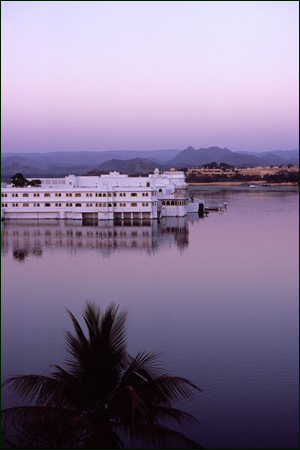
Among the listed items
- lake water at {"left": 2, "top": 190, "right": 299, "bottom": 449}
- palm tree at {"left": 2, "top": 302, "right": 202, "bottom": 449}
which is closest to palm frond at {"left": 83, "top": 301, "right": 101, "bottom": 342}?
palm tree at {"left": 2, "top": 302, "right": 202, "bottom": 449}

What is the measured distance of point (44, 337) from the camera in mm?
5984

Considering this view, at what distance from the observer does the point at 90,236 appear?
14.5m

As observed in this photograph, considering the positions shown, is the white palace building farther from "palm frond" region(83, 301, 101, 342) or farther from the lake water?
"palm frond" region(83, 301, 101, 342)

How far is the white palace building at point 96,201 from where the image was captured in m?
18.1

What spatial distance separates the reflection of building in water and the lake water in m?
0.04

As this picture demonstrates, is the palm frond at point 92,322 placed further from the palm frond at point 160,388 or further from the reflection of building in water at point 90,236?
the reflection of building in water at point 90,236

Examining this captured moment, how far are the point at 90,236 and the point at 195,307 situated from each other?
756cm

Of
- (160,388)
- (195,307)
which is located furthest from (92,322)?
(195,307)

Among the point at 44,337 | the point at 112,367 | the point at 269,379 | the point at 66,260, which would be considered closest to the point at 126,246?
the point at 66,260

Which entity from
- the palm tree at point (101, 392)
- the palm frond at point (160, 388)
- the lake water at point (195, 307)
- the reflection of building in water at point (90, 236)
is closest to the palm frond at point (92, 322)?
the palm tree at point (101, 392)

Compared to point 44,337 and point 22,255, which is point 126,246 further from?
point 44,337

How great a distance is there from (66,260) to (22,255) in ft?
3.89

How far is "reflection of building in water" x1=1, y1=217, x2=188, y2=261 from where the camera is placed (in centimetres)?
1269

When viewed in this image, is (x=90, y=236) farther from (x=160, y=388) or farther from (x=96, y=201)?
(x=160, y=388)
